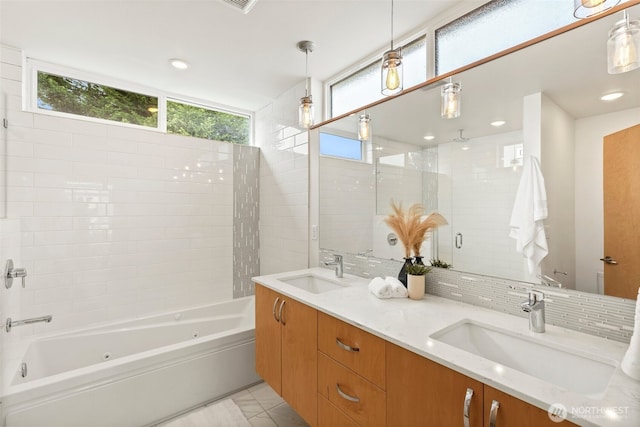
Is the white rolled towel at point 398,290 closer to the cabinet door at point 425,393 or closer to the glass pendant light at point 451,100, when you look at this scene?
the cabinet door at point 425,393

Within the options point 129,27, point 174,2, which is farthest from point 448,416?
point 129,27

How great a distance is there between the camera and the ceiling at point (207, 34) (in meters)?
1.67

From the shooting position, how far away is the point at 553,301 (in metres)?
1.19

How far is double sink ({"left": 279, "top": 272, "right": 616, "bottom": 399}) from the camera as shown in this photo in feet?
3.00

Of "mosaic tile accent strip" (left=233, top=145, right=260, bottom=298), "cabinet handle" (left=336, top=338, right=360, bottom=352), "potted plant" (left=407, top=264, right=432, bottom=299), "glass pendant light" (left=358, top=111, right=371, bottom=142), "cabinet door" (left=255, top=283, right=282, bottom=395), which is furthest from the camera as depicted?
"mosaic tile accent strip" (left=233, top=145, right=260, bottom=298)

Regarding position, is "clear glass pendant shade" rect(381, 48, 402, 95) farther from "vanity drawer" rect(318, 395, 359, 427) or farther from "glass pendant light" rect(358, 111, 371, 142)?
"vanity drawer" rect(318, 395, 359, 427)

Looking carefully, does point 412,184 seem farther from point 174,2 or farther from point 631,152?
point 174,2

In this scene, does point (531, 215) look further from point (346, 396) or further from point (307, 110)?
point (307, 110)

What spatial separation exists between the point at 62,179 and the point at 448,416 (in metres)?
3.02

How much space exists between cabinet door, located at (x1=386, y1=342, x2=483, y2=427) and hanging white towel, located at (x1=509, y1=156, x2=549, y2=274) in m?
0.68

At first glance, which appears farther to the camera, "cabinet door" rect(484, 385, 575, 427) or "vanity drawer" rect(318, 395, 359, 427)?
"vanity drawer" rect(318, 395, 359, 427)

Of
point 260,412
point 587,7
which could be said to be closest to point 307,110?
point 587,7

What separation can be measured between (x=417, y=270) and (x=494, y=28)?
1344mm

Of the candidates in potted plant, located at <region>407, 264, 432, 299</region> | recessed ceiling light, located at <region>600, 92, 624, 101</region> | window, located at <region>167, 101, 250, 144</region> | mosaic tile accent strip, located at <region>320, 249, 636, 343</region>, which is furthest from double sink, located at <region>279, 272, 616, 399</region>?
window, located at <region>167, 101, 250, 144</region>
